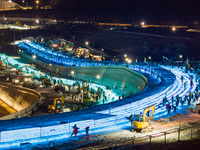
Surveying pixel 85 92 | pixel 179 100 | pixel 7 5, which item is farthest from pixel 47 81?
pixel 7 5

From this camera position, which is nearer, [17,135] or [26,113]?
[17,135]

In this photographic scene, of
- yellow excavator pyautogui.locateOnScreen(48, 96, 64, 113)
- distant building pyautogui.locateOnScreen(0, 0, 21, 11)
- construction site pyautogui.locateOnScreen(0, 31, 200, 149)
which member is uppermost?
distant building pyautogui.locateOnScreen(0, 0, 21, 11)

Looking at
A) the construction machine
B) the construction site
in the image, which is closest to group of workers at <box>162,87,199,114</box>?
the construction site

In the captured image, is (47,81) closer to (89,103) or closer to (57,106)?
(89,103)

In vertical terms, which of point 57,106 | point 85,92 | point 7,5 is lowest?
point 57,106

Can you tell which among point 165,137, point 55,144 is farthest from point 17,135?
point 165,137

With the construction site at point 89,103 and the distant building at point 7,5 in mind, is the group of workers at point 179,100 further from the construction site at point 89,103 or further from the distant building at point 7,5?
the distant building at point 7,5

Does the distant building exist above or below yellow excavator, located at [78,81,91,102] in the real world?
above

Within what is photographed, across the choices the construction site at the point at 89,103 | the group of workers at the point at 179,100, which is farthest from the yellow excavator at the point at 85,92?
the group of workers at the point at 179,100

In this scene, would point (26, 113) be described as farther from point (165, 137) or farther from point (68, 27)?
point (68, 27)

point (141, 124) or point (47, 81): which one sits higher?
point (47, 81)

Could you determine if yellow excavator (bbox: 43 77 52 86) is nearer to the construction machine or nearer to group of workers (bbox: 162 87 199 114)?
group of workers (bbox: 162 87 199 114)
